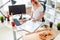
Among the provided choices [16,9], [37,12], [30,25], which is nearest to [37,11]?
[37,12]

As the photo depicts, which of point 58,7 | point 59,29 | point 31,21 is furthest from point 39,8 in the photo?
point 58,7

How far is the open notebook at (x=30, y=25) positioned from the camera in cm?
268

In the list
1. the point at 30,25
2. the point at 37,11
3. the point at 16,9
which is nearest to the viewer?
the point at 30,25

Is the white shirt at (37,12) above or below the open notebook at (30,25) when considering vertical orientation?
above

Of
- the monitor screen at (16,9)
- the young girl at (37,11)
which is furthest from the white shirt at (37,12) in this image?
the monitor screen at (16,9)

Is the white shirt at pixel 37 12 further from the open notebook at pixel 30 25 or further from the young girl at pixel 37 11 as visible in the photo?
the open notebook at pixel 30 25

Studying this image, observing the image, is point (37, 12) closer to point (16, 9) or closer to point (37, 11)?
point (37, 11)

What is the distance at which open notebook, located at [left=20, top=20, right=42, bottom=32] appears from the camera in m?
2.68

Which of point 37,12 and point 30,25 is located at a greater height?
point 37,12

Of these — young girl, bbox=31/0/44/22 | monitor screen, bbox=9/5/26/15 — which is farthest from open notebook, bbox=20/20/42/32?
monitor screen, bbox=9/5/26/15

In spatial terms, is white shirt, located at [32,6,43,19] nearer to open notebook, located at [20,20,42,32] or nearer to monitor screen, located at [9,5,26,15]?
open notebook, located at [20,20,42,32]

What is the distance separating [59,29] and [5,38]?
1922 millimetres

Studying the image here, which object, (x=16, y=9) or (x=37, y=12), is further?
(x=16, y=9)

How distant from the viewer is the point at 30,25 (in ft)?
9.34
